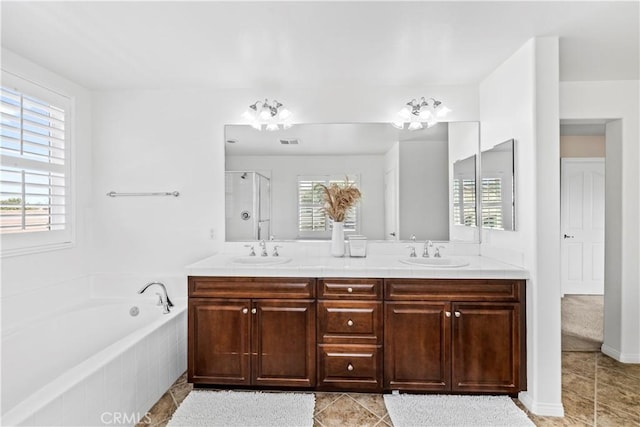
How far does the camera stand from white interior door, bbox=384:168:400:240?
10.3ft

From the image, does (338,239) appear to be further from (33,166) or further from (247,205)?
(33,166)

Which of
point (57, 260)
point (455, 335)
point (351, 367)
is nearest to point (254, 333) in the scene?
point (351, 367)

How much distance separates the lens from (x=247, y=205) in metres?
3.18

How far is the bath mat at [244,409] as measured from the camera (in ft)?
7.11

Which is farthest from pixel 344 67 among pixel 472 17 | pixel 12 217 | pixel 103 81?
pixel 12 217

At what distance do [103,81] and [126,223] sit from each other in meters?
1.20

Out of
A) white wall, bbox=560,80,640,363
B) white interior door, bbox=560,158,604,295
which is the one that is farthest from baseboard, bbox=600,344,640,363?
white interior door, bbox=560,158,604,295

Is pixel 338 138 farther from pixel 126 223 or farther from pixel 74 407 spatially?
pixel 74 407

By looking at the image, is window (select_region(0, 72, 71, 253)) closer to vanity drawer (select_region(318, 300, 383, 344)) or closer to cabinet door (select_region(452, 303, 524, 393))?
vanity drawer (select_region(318, 300, 383, 344))

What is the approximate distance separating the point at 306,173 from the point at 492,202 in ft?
4.96

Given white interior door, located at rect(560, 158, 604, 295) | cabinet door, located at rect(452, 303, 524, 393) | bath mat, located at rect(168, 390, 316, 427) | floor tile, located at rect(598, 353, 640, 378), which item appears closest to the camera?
bath mat, located at rect(168, 390, 316, 427)

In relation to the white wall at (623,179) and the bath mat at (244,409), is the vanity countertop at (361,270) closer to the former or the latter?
the bath mat at (244,409)

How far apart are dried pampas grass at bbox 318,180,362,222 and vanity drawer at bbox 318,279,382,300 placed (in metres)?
0.67

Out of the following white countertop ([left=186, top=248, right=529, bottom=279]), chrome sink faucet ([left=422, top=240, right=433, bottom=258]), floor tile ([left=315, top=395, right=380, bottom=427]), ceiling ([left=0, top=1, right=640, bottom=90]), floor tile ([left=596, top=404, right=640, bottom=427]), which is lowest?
floor tile ([left=596, top=404, right=640, bottom=427])
